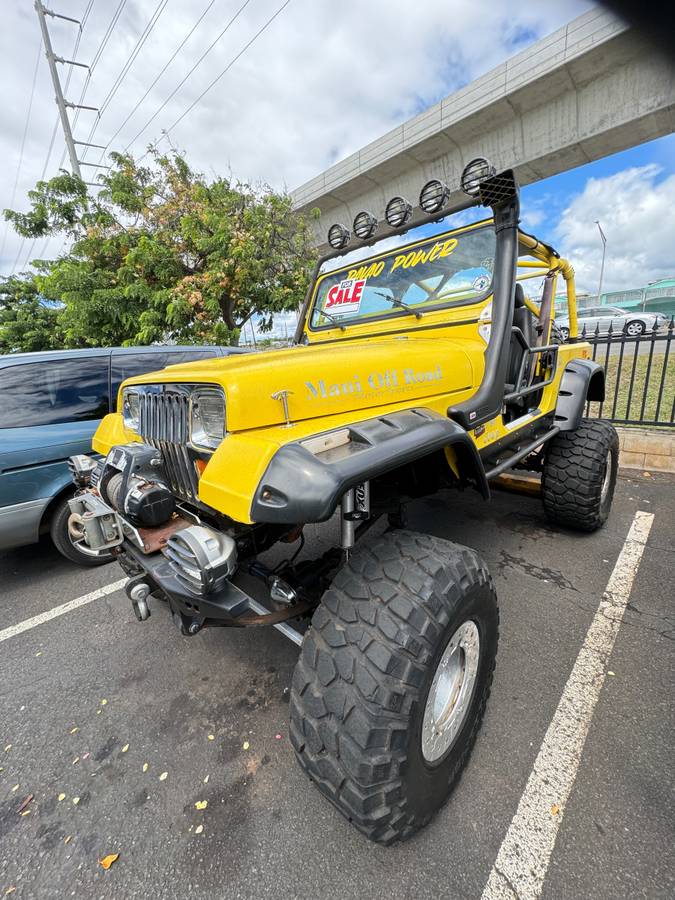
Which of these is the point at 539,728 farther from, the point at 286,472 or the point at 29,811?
the point at 29,811

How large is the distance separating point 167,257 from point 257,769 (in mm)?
7680

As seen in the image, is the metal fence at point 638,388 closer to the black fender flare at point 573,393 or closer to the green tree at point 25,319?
the black fender flare at point 573,393

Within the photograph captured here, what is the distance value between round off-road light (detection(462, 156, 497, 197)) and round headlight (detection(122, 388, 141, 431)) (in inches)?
89.3

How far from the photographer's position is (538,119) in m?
10.7

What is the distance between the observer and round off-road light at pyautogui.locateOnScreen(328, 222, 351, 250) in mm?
3215

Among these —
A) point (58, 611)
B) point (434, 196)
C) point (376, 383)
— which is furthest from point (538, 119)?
point (58, 611)

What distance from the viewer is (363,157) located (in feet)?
45.9

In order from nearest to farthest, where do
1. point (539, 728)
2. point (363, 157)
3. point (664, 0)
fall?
point (664, 0) → point (539, 728) → point (363, 157)

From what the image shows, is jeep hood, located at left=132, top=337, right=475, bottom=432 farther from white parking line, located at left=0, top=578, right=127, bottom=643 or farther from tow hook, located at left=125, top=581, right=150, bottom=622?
white parking line, located at left=0, top=578, right=127, bottom=643

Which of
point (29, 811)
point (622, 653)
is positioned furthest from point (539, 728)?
point (29, 811)

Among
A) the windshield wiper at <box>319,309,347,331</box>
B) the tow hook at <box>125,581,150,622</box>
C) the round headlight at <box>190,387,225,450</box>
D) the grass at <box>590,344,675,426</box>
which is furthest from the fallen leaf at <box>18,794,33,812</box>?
the grass at <box>590,344,675,426</box>

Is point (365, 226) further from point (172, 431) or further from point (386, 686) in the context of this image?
point (386, 686)

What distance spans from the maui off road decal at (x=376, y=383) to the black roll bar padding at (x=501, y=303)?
388 millimetres

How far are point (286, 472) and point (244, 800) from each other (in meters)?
1.37
